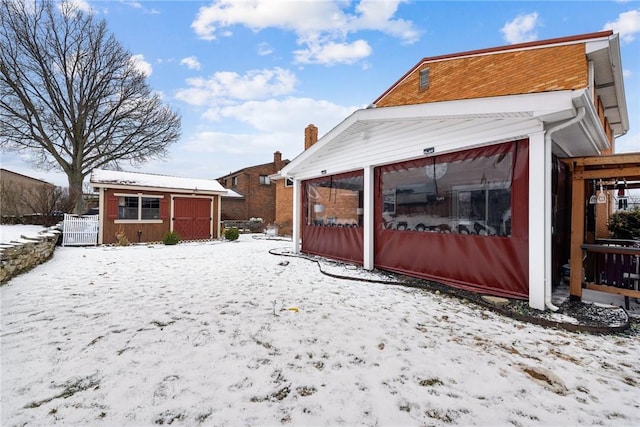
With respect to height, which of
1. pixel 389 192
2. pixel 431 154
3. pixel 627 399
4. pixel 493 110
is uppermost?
pixel 493 110

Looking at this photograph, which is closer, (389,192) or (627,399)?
(627,399)

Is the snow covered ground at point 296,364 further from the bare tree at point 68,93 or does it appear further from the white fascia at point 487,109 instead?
the bare tree at point 68,93

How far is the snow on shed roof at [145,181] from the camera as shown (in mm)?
11375

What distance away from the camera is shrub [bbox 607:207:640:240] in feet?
22.0

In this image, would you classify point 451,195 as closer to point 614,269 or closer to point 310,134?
point 614,269

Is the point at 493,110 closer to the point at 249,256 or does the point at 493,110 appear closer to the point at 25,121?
the point at 249,256

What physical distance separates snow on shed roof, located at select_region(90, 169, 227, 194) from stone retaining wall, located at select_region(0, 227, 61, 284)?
469 cm

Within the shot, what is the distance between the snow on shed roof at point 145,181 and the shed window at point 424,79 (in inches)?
415

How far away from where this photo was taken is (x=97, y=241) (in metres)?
11.1

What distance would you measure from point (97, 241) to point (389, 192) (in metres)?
11.9

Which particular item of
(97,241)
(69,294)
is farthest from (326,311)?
(97,241)

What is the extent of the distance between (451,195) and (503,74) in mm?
4806

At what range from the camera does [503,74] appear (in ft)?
23.6

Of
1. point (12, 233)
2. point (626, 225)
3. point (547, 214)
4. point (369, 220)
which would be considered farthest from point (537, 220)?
point (12, 233)
